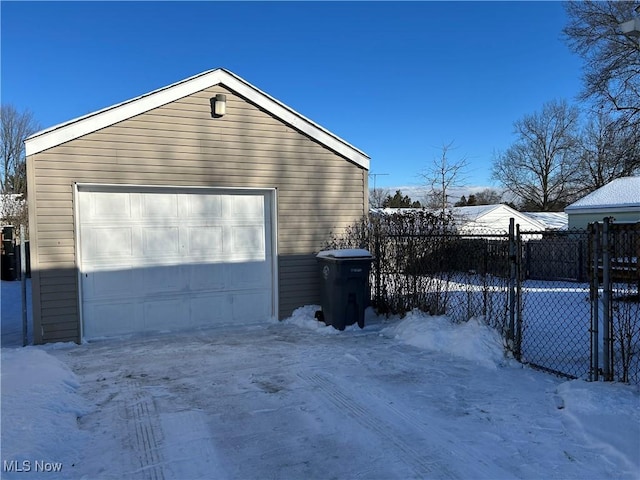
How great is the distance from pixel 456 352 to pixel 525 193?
36488 mm

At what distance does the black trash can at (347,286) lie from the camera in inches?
281

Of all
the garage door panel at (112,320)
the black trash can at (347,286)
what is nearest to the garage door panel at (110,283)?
the garage door panel at (112,320)

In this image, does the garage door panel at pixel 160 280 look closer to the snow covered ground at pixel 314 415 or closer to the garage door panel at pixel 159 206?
the garage door panel at pixel 159 206

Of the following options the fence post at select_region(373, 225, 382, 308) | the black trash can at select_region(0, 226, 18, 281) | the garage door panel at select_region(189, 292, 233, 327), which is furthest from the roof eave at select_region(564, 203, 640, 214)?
the black trash can at select_region(0, 226, 18, 281)

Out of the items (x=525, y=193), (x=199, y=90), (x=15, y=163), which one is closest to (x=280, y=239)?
(x=199, y=90)

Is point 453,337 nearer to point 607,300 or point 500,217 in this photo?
point 607,300

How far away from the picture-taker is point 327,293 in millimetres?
7430

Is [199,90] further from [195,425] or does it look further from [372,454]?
[372,454]

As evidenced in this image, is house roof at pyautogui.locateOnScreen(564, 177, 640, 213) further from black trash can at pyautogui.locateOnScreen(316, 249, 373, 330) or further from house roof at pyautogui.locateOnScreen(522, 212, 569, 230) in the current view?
black trash can at pyautogui.locateOnScreen(316, 249, 373, 330)

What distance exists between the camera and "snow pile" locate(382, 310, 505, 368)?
17.6 feet

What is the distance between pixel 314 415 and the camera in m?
3.84

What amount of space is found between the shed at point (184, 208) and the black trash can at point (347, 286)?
93 cm

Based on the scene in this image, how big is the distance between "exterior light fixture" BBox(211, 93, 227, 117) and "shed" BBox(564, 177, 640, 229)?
583 inches

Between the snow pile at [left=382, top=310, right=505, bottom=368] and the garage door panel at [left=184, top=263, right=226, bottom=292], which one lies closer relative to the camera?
the snow pile at [left=382, top=310, right=505, bottom=368]
